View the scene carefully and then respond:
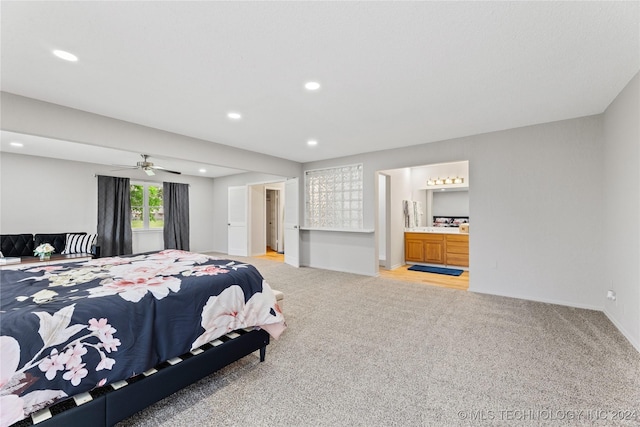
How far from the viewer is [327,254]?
236 inches

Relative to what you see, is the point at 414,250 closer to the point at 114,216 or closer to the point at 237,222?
A: the point at 237,222

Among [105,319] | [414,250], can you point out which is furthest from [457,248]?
[105,319]

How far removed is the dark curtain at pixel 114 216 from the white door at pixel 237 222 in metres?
2.48

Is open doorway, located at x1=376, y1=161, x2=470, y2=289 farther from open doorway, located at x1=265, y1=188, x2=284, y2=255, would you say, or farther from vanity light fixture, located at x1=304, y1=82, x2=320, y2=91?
open doorway, located at x1=265, y1=188, x2=284, y2=255

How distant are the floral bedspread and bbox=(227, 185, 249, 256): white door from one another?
5378 millimetres

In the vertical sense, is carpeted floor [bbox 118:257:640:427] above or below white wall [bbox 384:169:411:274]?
below

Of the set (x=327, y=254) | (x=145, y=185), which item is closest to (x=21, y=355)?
(x=327, y=254)

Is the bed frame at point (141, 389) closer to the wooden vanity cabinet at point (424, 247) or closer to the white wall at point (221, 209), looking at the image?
the wooden vanity cabinet at point (424, 247)

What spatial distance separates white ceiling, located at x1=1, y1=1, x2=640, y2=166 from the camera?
5.33 feet

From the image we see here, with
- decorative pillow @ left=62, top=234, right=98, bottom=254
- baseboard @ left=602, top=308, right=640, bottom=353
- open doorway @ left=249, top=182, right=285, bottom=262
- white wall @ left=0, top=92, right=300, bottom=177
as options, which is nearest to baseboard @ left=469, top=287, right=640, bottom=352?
baseboard @ left=602, top=308, right=640, bottom=353

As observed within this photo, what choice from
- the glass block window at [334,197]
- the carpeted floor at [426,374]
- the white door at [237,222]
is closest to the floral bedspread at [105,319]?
the carpeted floor at [426,374]

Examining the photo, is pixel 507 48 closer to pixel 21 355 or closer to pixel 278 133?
pixel 278 133

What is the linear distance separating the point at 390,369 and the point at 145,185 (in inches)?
297

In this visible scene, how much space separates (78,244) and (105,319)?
534 cm
